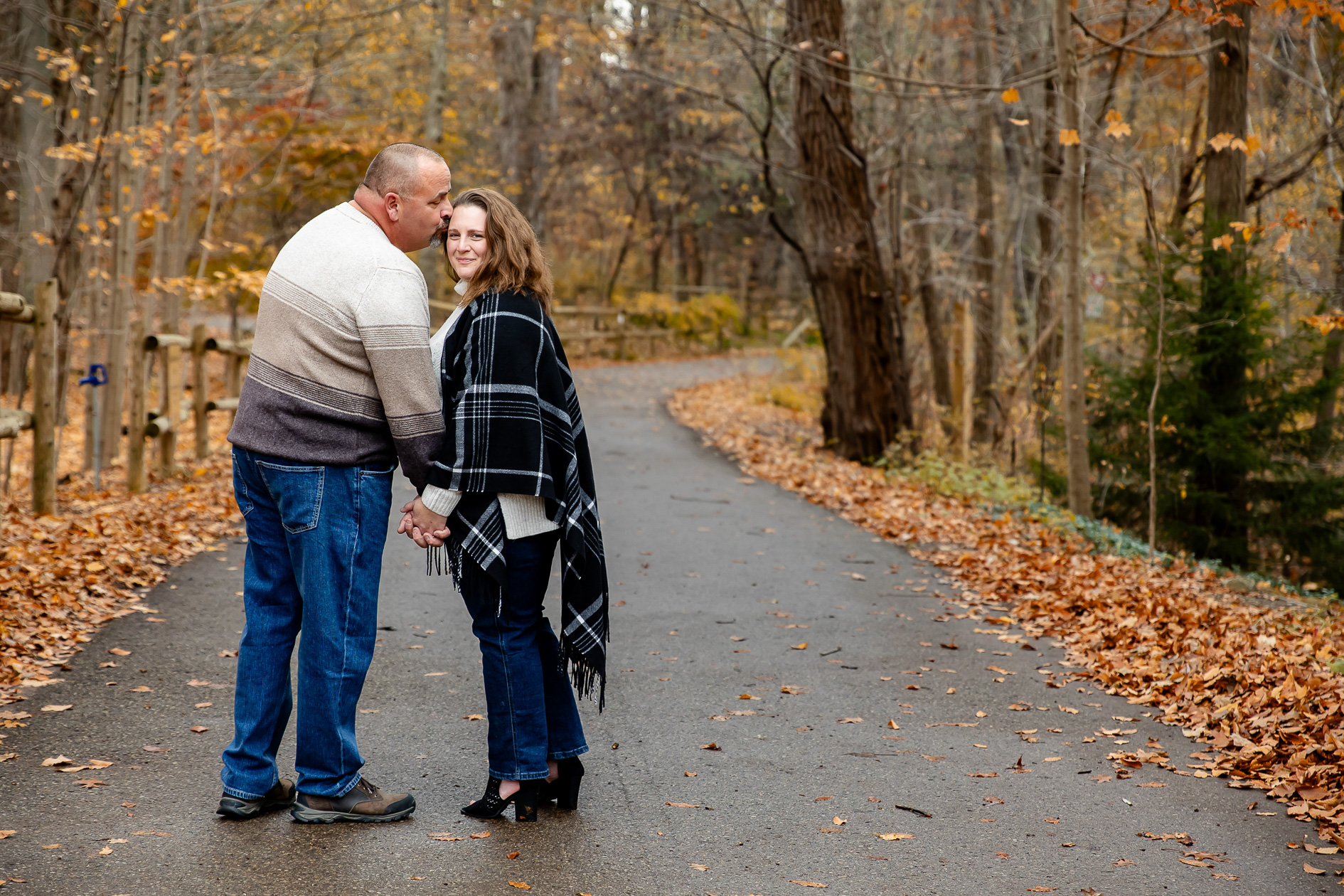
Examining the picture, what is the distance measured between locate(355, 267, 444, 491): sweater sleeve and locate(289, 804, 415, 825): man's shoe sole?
1129mm

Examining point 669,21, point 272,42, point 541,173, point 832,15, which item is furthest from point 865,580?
point 541,173

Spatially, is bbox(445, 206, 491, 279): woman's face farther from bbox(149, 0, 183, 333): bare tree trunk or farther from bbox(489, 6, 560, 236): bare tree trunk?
bbox(489, 6, 560, 236): bare tree trunk

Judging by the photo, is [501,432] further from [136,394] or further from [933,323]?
[933,323]

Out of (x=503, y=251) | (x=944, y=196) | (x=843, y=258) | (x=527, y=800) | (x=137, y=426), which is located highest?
(x=944, y=196)

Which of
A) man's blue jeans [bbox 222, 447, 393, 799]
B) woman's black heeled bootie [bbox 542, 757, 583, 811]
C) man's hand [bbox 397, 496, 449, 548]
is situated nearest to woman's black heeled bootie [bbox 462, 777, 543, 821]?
woman's black heeled bootie [bbox 542, 757, 583, 811]

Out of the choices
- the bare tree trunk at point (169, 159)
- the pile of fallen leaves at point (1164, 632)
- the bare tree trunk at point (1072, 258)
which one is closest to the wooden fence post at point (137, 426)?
the bare tree trunk at point (169, 159)

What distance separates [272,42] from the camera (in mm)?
14117

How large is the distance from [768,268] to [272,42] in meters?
29.8

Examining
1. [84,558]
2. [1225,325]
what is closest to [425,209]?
[84,558]

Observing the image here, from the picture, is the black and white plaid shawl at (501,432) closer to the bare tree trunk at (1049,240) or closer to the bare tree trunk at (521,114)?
the bare tree trunk at (1049,240)

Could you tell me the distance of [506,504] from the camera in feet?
11.9

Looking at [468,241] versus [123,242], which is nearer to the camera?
[468,241]

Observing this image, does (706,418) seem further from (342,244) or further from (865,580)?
(342,244)

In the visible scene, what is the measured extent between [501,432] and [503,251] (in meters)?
0.58
